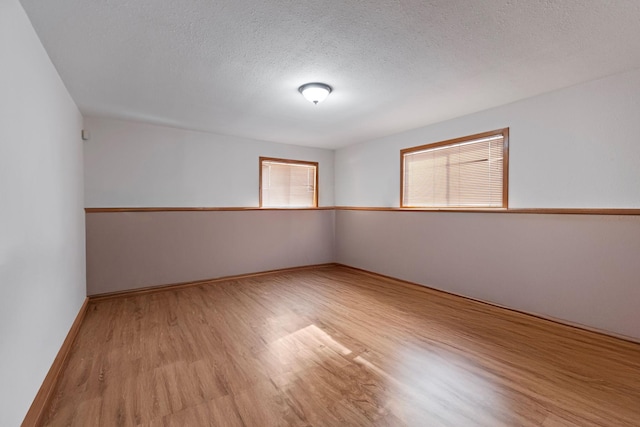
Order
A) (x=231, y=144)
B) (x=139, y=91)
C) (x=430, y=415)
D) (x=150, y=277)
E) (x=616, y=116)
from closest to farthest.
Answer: (x=430, y=415), (x=616, y=116), (x=139, y=91), (x=150, y=277), (x=231, y=144)

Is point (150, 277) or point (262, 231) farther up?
point (262, 231)

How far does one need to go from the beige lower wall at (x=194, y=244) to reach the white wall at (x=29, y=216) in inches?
48.4

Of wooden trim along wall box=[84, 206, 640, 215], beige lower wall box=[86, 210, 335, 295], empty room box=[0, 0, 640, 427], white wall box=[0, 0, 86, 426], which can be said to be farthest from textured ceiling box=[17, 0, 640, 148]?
beige lower wall box=[86, 210, 335, 295]

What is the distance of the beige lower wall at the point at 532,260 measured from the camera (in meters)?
2.42

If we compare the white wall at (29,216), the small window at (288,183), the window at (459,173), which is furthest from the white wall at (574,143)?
the white wall at (29,216)

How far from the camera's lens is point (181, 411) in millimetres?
1574

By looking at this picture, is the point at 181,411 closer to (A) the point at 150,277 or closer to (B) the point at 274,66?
(B) the point at 274,66

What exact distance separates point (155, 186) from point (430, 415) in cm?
413

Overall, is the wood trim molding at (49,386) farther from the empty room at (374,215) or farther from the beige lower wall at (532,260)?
the beige lower wall at (532,260)

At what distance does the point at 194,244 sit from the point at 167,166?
1201 millimetres

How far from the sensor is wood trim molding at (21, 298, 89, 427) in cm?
148

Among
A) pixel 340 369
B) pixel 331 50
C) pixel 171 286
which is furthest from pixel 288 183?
pixel 340 369

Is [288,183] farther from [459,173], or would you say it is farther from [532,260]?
[532,260]

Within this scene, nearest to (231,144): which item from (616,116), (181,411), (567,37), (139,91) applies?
(139,91)
